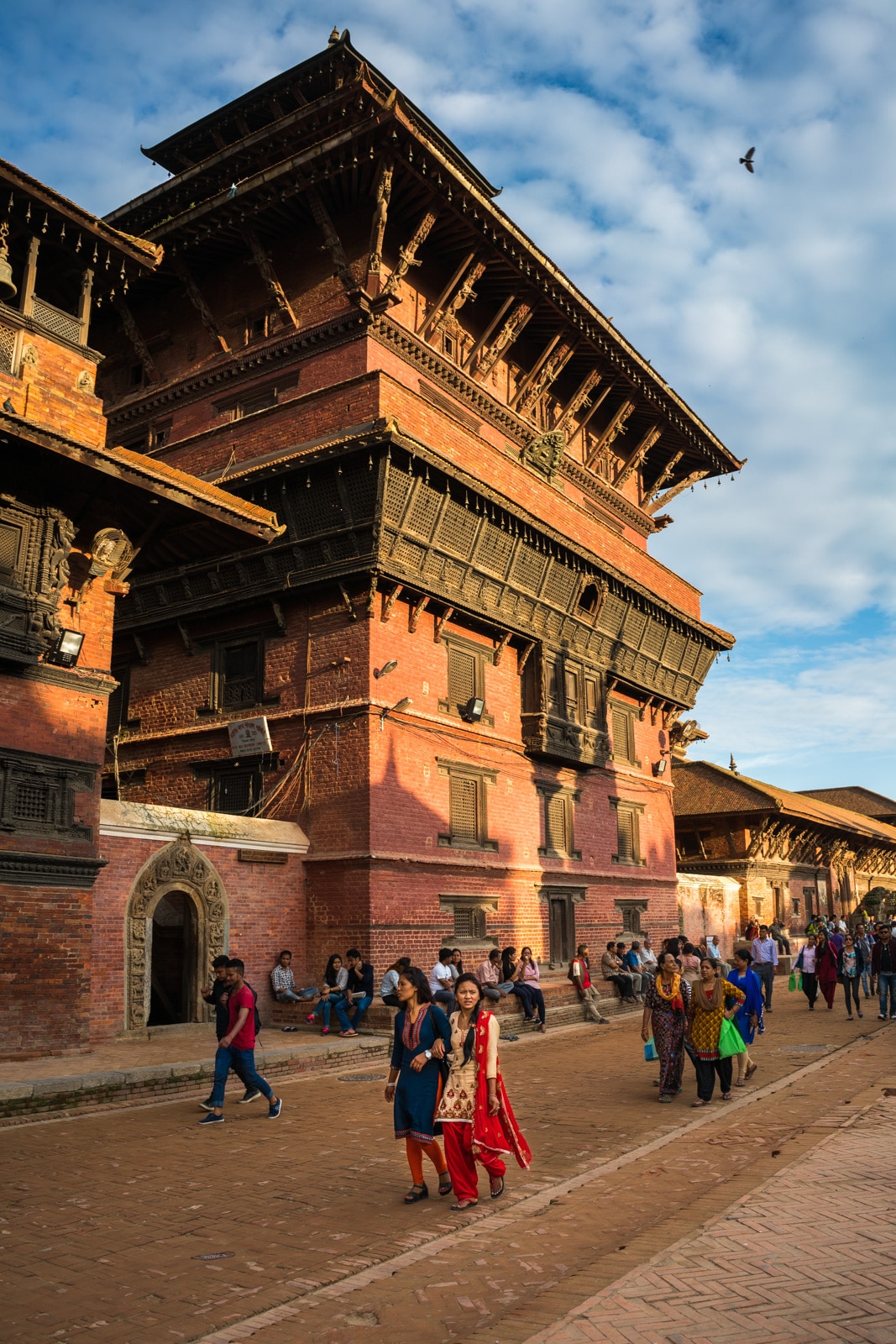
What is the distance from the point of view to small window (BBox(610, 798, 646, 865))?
28.6m

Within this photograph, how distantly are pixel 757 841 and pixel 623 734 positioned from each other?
47.1ft

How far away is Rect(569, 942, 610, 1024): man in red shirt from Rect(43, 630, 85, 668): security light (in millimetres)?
13307

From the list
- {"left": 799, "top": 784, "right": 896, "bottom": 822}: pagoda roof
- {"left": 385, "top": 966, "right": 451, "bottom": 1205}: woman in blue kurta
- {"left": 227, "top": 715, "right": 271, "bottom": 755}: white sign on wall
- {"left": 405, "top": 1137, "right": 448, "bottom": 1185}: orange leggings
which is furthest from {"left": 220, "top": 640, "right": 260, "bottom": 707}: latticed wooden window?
{"left": 799, "top": 784, "right": 896, "bottom": 822}: pagoda roof

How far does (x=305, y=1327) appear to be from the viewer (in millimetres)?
5160

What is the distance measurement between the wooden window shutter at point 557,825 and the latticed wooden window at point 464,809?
3.38 meters

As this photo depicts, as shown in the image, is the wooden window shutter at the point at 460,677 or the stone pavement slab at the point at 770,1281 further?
the wooden window shutter at the point at 460,677

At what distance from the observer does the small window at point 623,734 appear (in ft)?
95.5

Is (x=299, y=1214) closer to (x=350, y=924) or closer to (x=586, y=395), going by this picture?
(x=350, y=924)

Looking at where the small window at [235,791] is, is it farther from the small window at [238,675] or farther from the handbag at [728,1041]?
the handbag at [728,1041]

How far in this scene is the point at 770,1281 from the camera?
539 centimetres

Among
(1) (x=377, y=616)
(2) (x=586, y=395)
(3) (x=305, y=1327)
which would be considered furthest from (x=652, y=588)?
(3) (x=305, y=1327)

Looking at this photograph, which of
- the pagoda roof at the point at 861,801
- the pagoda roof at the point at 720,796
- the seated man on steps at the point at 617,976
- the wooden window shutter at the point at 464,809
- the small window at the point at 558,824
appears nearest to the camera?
the wooden window shutter at the point at 464,809

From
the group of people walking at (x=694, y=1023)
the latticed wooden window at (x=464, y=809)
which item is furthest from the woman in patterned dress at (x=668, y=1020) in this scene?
the latticed wooden window at (x=464, y=809)

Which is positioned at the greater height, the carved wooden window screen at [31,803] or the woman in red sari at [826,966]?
the carved wooden window screen at [31,803]
